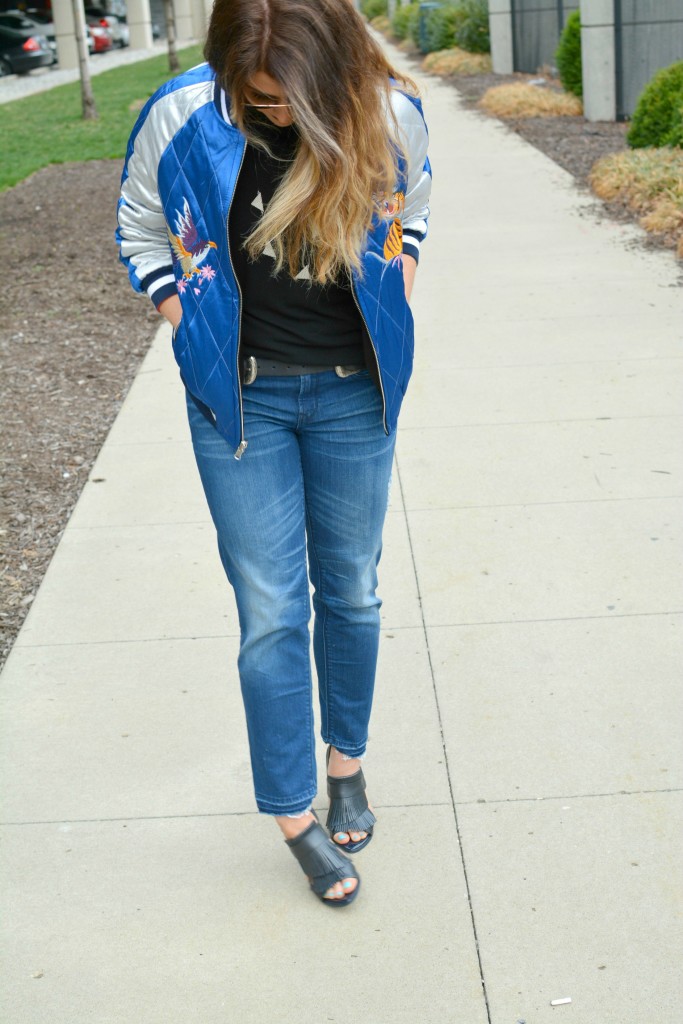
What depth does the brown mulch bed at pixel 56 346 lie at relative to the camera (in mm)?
4980

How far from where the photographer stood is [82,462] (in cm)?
565

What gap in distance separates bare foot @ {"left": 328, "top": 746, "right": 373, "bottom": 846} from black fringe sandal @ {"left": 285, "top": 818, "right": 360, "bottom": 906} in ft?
0.44

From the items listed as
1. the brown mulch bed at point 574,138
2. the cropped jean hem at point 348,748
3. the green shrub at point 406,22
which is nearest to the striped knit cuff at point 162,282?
the cropped jean hem at point 348,748

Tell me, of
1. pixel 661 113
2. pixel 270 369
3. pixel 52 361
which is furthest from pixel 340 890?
pixel 661 113

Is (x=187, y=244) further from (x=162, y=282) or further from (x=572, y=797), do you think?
(x=572, y=797)

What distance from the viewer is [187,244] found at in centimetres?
240

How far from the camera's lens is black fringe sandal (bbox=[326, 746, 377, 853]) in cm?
292

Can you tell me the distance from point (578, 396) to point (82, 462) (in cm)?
247

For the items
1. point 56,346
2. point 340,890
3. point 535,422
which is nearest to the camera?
point 340,890

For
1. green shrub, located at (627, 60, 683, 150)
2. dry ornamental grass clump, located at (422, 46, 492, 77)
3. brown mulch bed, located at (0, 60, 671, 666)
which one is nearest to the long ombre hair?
brown mulch bed, located at (0, 60, 671, 666)

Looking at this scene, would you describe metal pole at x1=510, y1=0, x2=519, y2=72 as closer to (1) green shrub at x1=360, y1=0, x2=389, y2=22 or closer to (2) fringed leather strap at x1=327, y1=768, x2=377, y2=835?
(2) fringed leather strap at x1=327, y1=768, x2=377, y2=835

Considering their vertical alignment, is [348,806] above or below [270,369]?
below

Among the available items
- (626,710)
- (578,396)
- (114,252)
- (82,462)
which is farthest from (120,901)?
(114,252)

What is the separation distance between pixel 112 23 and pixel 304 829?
170 ft
